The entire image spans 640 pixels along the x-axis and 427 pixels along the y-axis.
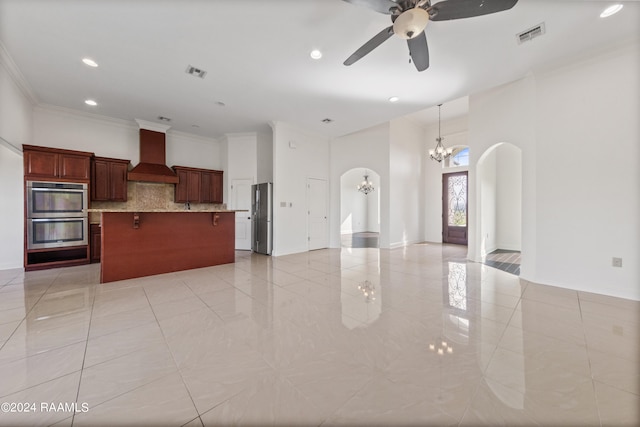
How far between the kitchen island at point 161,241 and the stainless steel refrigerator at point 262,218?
108cm

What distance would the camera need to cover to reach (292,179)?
615 cm

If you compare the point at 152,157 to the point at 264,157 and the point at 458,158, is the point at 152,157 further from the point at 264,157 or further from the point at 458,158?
the point at 458,158

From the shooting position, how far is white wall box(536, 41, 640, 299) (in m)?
2.99

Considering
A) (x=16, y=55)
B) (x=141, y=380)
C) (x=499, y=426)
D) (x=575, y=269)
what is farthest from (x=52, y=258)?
(x=575, y=269)

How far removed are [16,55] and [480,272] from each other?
25.7 feet

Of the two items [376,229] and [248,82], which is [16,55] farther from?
[376,229]

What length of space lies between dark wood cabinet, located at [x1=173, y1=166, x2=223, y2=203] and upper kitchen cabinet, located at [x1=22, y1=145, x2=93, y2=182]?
1782mm

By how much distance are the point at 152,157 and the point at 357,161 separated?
18.0ft

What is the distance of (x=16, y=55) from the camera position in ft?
10.8

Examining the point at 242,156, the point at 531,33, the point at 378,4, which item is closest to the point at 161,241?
the point at 242,156

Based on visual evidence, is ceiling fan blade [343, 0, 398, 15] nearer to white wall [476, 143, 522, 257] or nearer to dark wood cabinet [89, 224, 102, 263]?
white wall [476, 143, 522, 257]

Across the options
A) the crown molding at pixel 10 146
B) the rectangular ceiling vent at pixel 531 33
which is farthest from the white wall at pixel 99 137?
the rectangular ceiling vent at pixel 531 33

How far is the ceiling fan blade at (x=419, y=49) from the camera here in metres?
2.43

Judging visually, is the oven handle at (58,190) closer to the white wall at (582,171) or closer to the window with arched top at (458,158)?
the white wall at (582,171)
